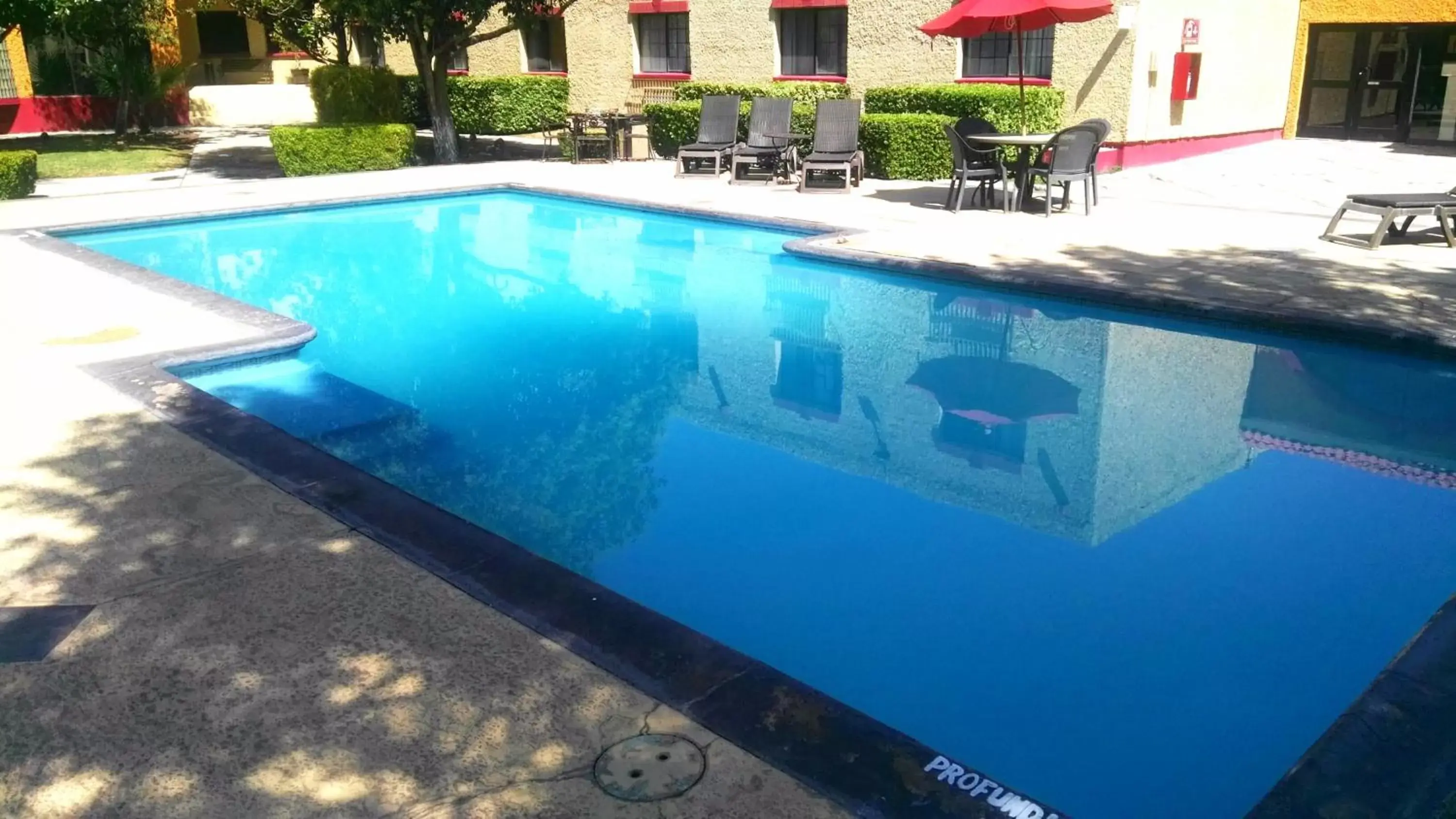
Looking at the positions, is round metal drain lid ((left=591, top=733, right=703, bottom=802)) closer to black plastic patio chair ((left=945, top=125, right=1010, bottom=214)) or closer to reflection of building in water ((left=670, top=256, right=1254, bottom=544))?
reflection of building in water ((left=670, top=256, right=1254, bottom=544))

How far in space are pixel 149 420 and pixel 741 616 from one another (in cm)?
332

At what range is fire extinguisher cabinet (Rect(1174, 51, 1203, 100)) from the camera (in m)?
15.9

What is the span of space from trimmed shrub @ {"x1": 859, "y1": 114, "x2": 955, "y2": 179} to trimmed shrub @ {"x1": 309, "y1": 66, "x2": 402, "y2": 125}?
29.2 feet

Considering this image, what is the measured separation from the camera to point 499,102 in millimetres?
24062

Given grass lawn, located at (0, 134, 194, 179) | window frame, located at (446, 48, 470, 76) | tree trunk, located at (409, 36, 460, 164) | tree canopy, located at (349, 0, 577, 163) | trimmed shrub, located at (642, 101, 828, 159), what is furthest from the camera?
window frame, located at (446, 48, 470, 76)

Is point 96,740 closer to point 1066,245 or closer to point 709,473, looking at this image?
point 709,473

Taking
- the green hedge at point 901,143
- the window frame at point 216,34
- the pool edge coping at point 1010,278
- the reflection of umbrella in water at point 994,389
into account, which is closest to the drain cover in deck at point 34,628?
the reflection of umbrella in water at point 994,389

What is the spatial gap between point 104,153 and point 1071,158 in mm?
17518

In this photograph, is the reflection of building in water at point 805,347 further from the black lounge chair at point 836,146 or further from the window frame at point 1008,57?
the window frame at point 1008,57

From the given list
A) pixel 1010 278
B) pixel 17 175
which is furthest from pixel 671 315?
pixel 17 175

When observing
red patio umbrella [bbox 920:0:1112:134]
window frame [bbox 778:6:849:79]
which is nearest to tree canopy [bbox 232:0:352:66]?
window frame [bbox 778:6:849:79]

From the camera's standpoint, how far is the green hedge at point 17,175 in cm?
1448

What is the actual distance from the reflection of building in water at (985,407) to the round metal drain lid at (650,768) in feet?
9.18

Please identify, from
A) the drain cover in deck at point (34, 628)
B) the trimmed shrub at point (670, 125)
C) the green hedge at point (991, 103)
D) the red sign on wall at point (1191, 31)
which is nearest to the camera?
the drain cover in deck at point (34, 628)
